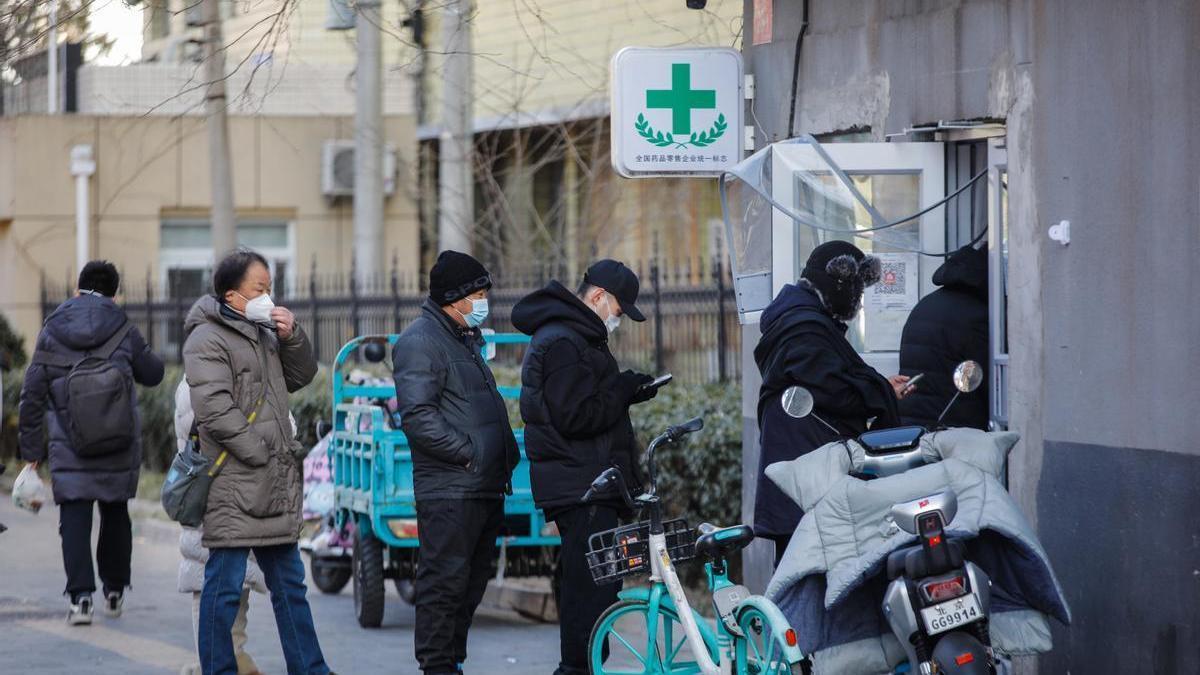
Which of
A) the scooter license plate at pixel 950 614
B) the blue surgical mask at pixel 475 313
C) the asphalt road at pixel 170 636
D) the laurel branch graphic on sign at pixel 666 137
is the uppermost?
the laurel branch graphic on sign at pixel 666 137

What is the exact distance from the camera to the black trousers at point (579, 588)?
24.6 feet

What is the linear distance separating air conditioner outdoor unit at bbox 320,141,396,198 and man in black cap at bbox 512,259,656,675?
55.3 feet

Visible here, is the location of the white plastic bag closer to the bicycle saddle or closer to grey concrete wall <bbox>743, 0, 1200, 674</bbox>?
the bicycle saddle

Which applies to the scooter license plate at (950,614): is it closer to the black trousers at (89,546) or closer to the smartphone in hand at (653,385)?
the smartphone in hand at (653,385)

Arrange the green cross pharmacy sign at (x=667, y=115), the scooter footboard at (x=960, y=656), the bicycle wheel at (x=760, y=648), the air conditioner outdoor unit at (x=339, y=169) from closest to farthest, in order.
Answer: the scooter footboard at (x=960, y=656) < the bicycle wheel at (x=760, y=648) < the green cross pharmacy sign at (x=667, y=115) < the air conditioner outdoor unit at (x=339, y=169)

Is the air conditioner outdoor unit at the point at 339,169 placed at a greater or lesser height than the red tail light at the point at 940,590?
greater

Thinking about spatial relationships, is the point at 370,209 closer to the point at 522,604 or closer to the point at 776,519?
the point at 522,604

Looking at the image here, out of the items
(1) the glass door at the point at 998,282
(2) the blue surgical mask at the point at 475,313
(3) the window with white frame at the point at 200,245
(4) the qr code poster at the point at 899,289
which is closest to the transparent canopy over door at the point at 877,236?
(4) the qr code poster at the point at 899,289

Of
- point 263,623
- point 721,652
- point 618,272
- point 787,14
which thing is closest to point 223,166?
point 263,623

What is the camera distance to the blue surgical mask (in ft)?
25.2

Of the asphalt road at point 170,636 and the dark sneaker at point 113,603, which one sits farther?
the dark sneaker at point 113,603

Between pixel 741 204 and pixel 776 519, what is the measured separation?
105 inches

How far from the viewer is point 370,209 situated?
22.4 m

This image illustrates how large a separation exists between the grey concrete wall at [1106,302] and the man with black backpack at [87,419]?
511 centimetres
